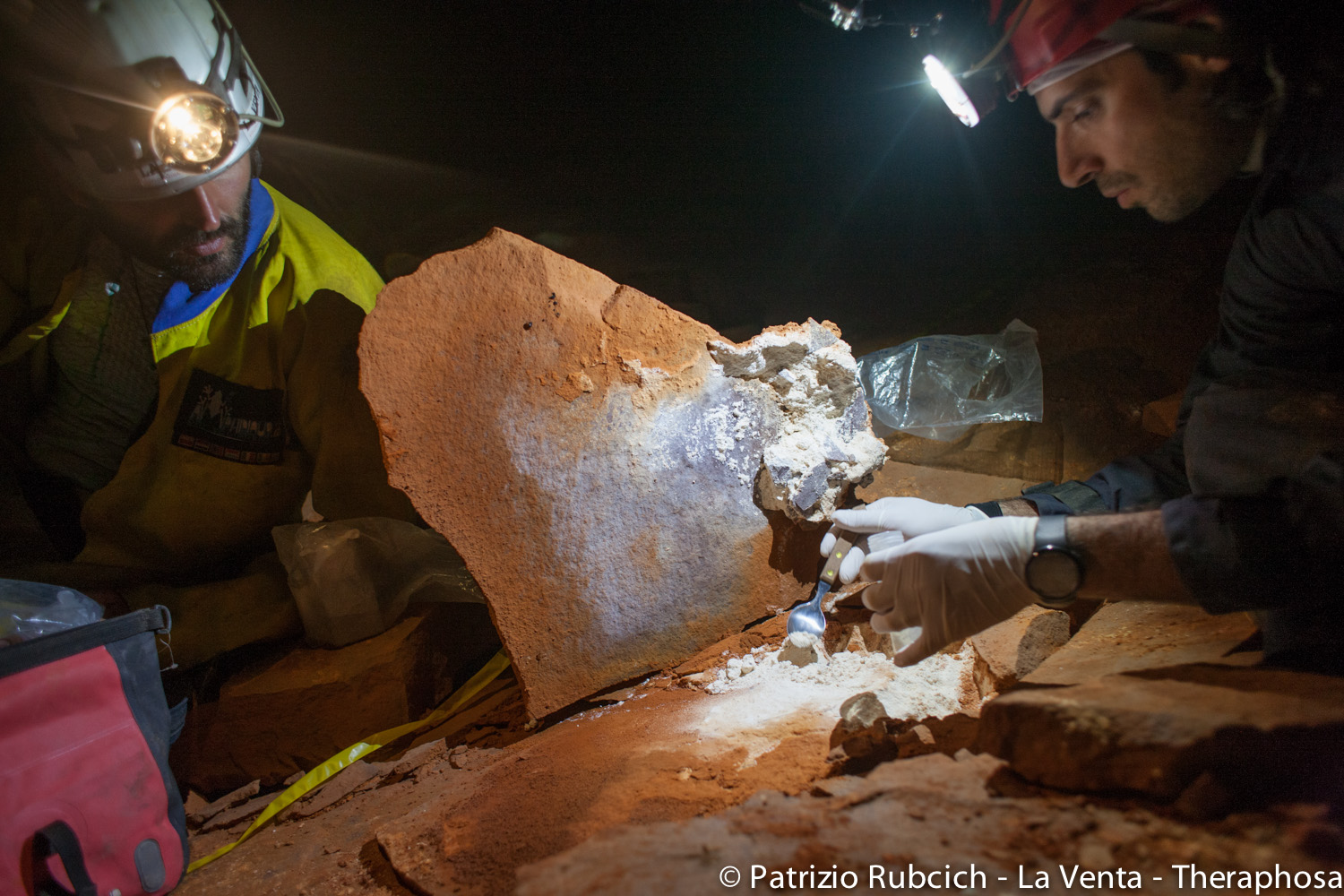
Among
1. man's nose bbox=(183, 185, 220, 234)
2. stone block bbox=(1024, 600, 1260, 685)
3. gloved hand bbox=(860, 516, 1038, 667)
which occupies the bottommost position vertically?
stone block bbox=(1024, 600, 1260, 685)

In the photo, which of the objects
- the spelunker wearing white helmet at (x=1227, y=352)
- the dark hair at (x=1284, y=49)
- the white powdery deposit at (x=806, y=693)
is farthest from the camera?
the white powdery deposit at (x=806, y=693)

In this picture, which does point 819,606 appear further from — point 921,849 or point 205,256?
point 205,256

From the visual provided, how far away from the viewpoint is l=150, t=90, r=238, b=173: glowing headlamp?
6.57 feet

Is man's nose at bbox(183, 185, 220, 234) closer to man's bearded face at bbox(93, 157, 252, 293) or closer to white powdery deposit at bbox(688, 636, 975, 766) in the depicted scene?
man's bearded face at bbox(93, 157, 252, 293)

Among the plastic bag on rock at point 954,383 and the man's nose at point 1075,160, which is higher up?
the man's nose at point 1075,160

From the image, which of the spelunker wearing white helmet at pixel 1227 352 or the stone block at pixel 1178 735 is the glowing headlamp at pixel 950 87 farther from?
the stone block at pixel 1178 735

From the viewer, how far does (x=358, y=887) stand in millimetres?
1130

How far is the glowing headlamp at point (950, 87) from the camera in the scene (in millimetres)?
1561

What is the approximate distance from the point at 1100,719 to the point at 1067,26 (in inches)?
56.5

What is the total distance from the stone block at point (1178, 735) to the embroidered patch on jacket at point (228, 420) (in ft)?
8.23

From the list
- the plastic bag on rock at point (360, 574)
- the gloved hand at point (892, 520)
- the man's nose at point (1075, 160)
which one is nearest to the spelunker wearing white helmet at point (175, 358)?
the plastic bag on rock at point (360, 574)

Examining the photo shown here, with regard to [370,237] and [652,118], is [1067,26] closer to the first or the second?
[652,118]

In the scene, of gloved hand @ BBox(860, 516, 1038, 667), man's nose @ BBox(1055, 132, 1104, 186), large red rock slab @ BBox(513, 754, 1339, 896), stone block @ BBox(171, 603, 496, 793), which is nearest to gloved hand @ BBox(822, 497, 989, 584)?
gloved hand @ BBox(860, 516, 1038, 667)

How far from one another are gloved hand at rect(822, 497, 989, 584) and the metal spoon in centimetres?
2
